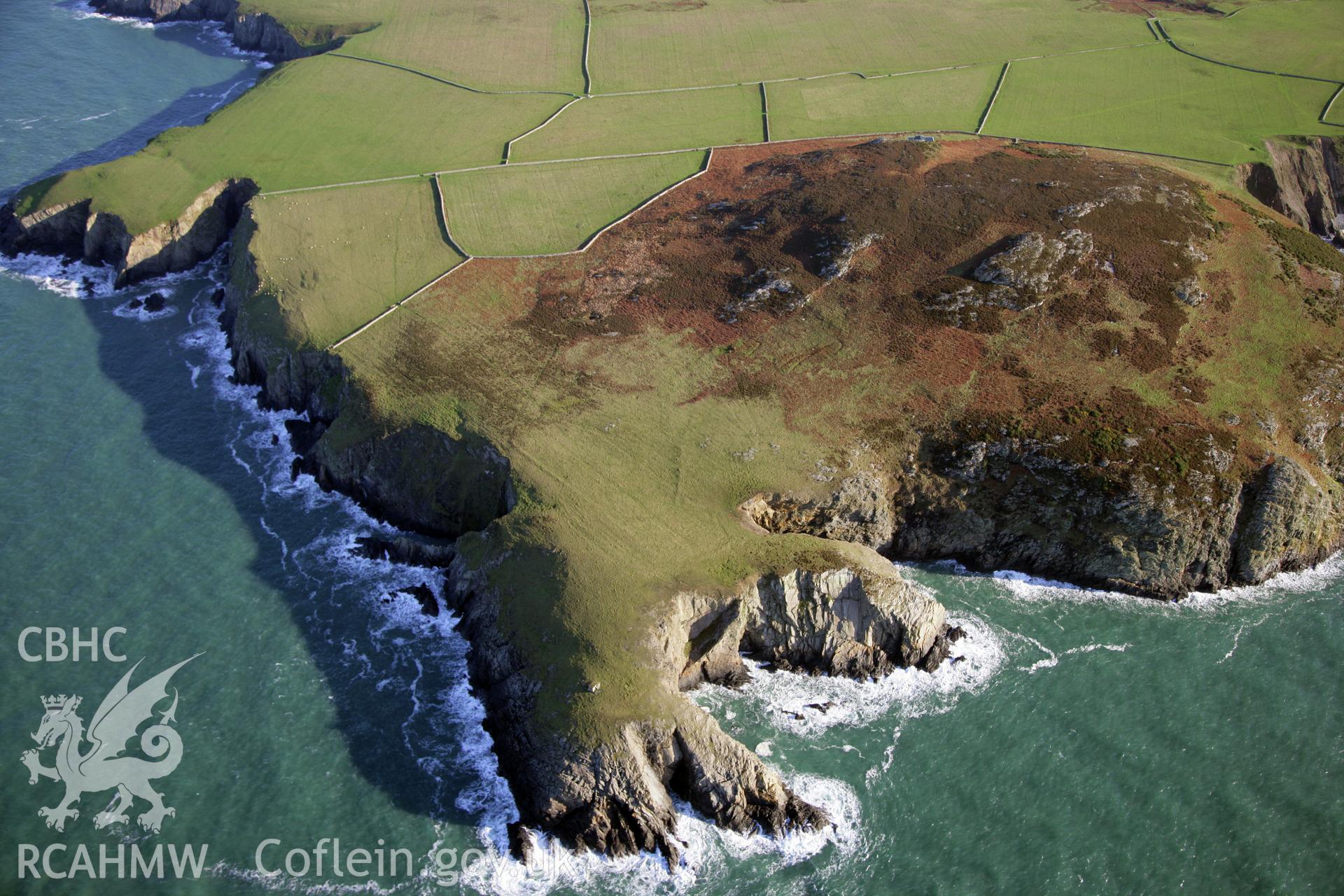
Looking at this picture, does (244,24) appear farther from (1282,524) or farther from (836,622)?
(1282,524)

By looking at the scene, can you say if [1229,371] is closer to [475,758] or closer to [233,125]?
[475,758]

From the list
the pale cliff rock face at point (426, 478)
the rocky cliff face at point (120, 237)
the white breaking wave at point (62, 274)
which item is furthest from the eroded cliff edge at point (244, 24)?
the pale cliff rock face at point (426, 478)

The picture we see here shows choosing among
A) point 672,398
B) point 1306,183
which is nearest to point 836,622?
point 672,398

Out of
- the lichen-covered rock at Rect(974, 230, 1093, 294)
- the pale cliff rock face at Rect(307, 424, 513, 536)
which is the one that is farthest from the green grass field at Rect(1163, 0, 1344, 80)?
the pale cliff rock face at Rect(307, 424, 513, 536)

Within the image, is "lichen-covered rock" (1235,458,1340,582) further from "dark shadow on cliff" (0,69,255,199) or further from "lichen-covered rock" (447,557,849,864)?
"dark shadow on cliff" (0,69,255,199)

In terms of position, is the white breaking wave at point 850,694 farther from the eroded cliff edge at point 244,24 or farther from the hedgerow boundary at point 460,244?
the eroded cliff edge at point 244,24
